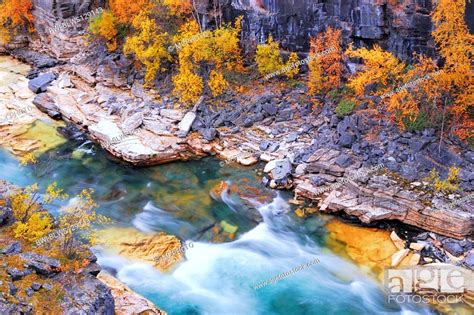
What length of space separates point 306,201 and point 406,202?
3.92 metres

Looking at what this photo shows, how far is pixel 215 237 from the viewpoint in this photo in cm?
1861

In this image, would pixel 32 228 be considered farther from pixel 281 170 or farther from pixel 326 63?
pixel 326 63

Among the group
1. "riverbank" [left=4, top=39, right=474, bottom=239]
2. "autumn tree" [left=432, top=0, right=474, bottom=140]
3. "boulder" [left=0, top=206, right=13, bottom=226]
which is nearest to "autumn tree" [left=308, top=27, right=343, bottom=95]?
"riverbank" [left=4, top=39, right=474, bottom=239]

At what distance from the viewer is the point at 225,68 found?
2577cm

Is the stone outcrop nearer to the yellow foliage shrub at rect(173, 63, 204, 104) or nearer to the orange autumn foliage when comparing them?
the yellow foliage shrub at rect(173, 63, 204, 104)

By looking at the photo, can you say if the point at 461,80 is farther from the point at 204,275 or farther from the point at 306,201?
the point at 204,275

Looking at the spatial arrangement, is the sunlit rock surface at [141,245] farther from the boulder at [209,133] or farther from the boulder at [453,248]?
the boulder at [453,248]

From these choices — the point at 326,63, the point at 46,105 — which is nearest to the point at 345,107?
the point at 326,63

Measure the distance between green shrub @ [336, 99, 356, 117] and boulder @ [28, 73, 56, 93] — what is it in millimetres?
17371

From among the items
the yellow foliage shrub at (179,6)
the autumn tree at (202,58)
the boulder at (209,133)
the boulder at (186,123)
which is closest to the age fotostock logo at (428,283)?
the boulder at (209,133)

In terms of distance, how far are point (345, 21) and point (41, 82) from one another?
17.9m

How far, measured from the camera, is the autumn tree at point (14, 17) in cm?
3397

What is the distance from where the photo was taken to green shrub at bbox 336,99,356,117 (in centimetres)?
2211

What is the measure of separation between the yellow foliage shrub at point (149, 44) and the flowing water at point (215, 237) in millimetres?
5401
